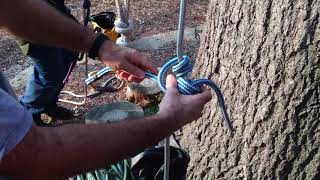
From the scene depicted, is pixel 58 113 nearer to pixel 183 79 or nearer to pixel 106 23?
pixel 106 23

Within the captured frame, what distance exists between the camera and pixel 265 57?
1.78 m

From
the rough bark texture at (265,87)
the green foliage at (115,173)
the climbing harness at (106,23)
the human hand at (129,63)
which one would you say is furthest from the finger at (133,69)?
the climbing harness at (106,23)

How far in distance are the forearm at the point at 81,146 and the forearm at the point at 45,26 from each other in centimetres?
54

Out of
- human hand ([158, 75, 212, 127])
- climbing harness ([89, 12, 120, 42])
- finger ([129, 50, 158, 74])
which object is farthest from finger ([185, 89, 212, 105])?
climbing harness ([89, 12, 120, 42])

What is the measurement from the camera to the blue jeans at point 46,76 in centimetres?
287

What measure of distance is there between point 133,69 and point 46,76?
1.50 meters

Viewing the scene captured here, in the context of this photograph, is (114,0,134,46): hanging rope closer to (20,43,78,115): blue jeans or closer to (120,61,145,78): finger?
(20,43,78,115): blue jeans

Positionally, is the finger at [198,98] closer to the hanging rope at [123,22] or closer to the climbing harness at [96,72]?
the climbing harness at [96,72]

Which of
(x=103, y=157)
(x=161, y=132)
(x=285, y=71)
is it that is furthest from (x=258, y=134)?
(x=103, y=157)

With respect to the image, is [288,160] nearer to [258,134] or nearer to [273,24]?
[258,134]

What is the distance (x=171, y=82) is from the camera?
1372 millimetres

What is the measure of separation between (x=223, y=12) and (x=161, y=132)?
81 centimetres

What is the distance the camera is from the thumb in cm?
136

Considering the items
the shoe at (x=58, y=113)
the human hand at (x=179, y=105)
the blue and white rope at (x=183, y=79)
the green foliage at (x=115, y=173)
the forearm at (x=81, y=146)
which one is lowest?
the shoe at (x=58, y=113)
